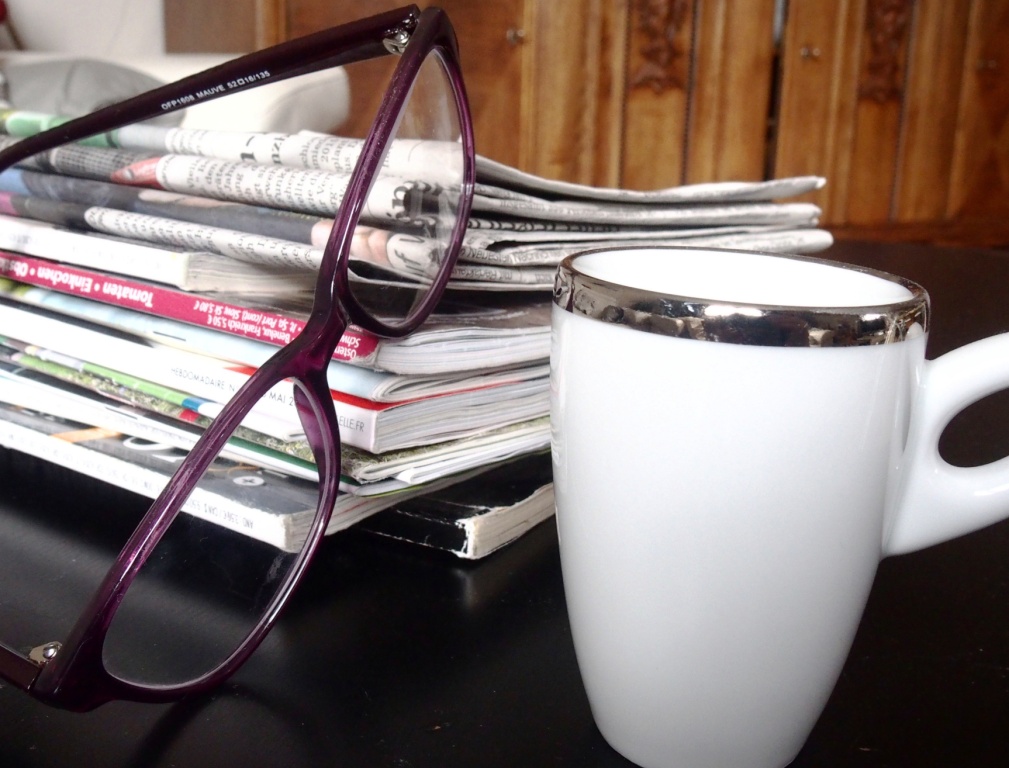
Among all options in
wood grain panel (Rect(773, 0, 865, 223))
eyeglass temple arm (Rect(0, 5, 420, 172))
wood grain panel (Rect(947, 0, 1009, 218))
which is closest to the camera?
eyeglass temple arm (Rect(0, 5, 420, 172))

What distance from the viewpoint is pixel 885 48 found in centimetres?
241

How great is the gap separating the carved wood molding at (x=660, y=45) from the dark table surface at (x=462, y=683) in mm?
1923

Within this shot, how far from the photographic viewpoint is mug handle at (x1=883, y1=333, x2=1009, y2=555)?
0.21 meters

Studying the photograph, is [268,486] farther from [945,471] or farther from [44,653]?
[945,471]

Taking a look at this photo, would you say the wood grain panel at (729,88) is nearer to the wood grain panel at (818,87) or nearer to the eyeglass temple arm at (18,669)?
the wood grain panel at (818,87)

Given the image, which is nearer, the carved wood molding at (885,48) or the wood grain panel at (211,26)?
the wood grain panel at (211,26)

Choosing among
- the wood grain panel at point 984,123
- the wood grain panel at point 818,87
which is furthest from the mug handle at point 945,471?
the wood grain panel at point 984,123

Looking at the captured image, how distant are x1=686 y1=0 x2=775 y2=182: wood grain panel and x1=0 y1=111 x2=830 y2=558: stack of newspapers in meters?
1.87

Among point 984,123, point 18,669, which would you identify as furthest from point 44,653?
point 984,123

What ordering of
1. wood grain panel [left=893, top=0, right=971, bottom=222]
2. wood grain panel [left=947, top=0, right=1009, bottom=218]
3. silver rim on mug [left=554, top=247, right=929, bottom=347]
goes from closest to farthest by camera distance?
1. silver rim on mug [left=554, top=247, right=929, bottom=347]
2. wood grain panel [left=893, top=0, right=971, bottom=222]
3. wood grain panel [left=947, top=0, right=1009, bottom=218]

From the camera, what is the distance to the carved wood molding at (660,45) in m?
2.04

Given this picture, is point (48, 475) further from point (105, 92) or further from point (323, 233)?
point (105, 92)

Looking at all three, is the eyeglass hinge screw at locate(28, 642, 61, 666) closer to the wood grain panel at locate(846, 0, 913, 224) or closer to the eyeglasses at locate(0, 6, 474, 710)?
the eyeglasses at locate(0, 6, 474, 710)

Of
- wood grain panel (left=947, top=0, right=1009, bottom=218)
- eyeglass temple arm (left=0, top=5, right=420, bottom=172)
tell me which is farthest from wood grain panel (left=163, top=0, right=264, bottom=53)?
wood grain panel (left=947, top=0, right=1009, bottom=218)
